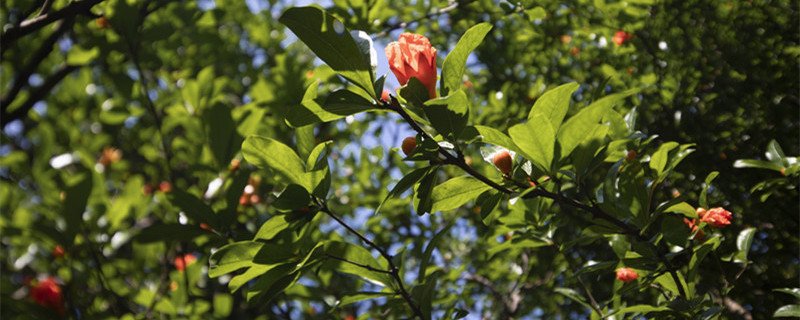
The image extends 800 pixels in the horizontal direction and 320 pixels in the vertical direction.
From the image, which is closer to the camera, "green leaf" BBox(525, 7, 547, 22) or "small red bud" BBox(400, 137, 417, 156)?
"small red bud" BBox(400, 137, 417, 156)

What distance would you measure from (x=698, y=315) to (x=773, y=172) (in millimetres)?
794

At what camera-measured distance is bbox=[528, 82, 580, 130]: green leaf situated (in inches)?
30.5

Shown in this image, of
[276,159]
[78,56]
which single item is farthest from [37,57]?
[276,159]

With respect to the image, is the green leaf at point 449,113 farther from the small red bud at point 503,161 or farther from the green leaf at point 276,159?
the green leaf at point 276,159

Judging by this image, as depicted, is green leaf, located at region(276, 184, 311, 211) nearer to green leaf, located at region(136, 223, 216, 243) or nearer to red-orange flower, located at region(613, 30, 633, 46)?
green leaf, located at region(136, 223, 216, 243)

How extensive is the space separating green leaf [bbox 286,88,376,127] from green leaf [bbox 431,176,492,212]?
0.69 feet

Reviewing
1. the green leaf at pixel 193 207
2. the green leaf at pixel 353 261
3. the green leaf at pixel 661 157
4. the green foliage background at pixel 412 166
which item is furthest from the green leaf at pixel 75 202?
the green leaf at pixel 661 157

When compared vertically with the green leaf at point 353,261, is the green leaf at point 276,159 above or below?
above

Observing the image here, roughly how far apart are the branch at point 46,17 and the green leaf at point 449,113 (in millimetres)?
777

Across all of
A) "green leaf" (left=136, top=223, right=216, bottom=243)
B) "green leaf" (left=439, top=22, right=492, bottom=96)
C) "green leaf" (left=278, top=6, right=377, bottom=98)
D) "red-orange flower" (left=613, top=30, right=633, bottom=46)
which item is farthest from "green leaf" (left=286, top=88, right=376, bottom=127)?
"red-orange flower" (left=613, top=30, right=633, bottom=46)

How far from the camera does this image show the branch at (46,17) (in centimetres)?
97

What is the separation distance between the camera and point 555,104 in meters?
0.79

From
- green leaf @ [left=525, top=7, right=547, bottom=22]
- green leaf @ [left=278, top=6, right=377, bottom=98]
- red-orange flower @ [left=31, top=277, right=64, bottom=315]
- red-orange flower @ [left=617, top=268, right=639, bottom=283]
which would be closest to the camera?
green leaf @ [left=278, top=6, right=377, bottom=98]

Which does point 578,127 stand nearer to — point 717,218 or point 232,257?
point 717,218
